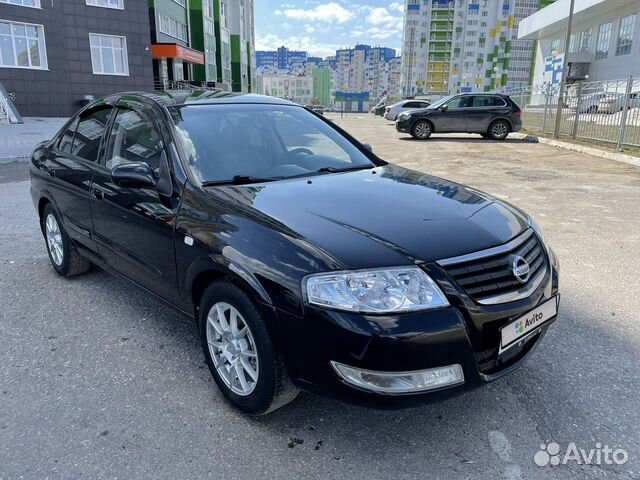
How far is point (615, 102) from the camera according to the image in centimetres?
1388

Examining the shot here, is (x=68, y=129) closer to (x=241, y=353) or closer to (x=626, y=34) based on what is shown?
(x=241, y=353)

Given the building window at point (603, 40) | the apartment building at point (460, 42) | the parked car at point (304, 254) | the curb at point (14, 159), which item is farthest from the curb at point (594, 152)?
the apartment building at point (460, 42)

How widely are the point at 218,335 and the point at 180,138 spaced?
4.07ft

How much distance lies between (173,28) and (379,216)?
142 ft

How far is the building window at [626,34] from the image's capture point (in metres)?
37.0

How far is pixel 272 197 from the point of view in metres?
2.74

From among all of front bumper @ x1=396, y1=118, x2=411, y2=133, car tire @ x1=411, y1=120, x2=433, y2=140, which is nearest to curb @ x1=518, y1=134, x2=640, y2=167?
car tire @ x1=411, y1=120, x2=433, y2=140

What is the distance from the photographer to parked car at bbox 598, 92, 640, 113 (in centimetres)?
1275

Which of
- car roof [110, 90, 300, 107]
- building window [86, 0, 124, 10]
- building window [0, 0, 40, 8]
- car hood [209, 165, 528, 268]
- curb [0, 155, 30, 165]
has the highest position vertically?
building window [86, 0, 124, 10]

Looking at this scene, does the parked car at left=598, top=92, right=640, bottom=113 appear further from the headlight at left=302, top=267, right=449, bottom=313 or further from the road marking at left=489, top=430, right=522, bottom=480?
the headlight at left=302, top=267, right=449, bottom=313

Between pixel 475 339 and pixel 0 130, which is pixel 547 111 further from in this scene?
pixel 0 130

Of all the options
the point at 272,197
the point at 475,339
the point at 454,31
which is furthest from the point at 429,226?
the point at 454,31

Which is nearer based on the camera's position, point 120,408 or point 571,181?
point 120,408

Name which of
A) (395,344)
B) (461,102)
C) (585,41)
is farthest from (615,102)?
(585,41)
